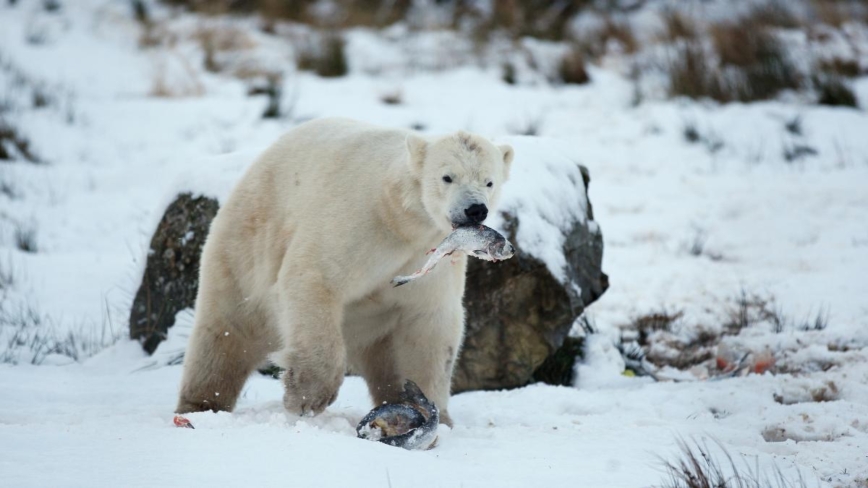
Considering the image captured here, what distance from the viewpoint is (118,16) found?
1433 cm

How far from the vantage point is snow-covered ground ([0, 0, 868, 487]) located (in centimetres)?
300

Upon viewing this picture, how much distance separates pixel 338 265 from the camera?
3793 millimetres

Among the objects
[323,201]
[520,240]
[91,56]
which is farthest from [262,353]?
[91,56]

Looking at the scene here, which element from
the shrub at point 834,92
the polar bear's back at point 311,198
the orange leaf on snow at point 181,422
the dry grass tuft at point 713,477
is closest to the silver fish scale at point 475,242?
the polar bear's back at point 311,198

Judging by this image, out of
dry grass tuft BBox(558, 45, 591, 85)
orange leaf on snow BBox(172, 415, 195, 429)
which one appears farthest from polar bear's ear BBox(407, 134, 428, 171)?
dry grass tuft BBox(558, 45, 591, 85)

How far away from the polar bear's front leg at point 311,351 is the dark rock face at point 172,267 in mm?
1660

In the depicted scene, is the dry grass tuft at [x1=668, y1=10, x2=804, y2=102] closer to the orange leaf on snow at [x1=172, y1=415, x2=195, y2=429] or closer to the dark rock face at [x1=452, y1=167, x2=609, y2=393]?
the dark rock face at [x1=452, y1=167, x2=609, y2=393]

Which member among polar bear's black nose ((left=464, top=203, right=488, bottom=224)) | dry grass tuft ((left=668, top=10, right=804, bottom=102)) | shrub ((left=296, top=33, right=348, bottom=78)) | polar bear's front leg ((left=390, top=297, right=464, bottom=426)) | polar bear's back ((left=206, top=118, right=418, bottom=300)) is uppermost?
polar bear's black nose ((left=464, top=203, right=488, bottom=224))

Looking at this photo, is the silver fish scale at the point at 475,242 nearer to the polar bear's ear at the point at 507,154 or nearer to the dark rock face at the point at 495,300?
the polar bear's ear at the point at 507,154

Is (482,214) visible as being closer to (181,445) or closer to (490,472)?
(490,472)

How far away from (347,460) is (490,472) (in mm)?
521

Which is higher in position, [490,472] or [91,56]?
[490,472]

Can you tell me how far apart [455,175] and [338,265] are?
0.61 metres

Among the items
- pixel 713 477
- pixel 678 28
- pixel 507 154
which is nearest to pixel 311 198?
pixel 507 154
